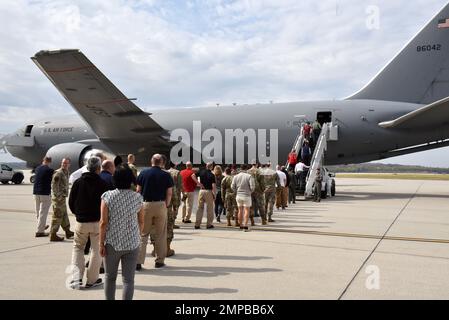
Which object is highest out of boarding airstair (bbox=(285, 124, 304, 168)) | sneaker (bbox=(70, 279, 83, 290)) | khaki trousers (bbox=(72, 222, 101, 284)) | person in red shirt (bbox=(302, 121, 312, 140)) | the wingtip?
the wingtip

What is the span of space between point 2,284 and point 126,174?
264 cm

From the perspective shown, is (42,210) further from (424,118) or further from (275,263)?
(424,118)

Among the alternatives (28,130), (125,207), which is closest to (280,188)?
(125,207)

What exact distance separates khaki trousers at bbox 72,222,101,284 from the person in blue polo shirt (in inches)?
38.5

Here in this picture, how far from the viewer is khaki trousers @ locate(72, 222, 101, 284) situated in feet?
18.8

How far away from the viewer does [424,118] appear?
1847 cm

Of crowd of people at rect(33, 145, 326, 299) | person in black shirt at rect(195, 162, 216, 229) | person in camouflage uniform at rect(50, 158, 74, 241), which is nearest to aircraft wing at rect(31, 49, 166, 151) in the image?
crowd of people at rect(33, 145, 326, 299)

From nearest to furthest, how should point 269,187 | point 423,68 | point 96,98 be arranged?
point 269,187 < point 96,98 < point 423,68

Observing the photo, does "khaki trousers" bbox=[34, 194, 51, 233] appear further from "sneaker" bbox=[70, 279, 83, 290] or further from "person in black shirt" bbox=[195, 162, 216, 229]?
"sneaker" bbox=[70, 279, 83, 290]

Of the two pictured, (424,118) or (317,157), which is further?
(317,157)

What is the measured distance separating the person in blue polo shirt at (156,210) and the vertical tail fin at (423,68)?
17764 mm

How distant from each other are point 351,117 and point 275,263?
15.3 meters

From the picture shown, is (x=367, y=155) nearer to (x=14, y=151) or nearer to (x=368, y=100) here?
(x=368, y=100)
